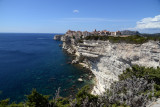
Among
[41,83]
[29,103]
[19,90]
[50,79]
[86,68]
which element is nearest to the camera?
[29,103]

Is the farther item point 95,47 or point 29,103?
point 95,47

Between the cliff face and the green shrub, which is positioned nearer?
the green shrub

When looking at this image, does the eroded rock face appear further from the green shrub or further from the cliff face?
the green shrub

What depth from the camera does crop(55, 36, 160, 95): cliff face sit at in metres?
15.1

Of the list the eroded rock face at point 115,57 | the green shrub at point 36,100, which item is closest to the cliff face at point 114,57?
the eroded rock face at point 115,57

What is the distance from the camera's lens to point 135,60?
16.3 meters

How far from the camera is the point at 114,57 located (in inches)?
705

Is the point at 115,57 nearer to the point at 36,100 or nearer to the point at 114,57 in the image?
the point at 114,57

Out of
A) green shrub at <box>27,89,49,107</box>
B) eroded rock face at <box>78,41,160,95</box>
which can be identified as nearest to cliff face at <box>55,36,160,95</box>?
eroded rock face at <box>78,41,160,95</box>

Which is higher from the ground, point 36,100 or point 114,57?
point 114,57

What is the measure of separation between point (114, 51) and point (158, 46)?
6304 mm

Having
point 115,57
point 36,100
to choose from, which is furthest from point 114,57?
point 36,100

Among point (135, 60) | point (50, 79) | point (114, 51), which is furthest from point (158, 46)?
point (50, 79)

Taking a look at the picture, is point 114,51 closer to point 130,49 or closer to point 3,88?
point 130,49
